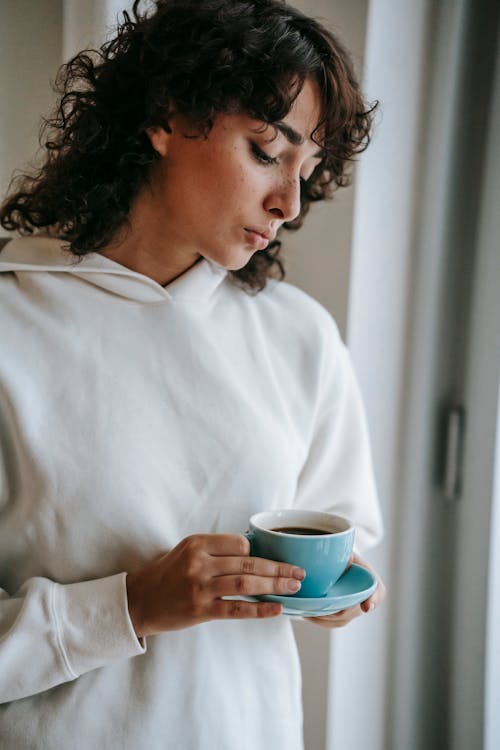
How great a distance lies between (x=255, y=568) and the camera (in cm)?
75

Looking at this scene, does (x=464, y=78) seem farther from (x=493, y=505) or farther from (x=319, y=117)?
(x=493, y=505)

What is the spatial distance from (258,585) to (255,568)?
2cm

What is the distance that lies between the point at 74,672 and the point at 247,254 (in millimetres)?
564

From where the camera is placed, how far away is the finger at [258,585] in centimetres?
74

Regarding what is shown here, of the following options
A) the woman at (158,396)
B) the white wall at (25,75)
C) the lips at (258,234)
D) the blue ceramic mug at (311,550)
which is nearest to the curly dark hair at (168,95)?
the woman at (158,396)

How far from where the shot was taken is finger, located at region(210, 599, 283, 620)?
0.74m

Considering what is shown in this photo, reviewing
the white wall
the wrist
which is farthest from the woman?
the white wall

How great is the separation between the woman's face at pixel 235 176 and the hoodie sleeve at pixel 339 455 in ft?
0.86

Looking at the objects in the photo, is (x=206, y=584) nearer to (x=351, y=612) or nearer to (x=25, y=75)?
(x=351, y=612)

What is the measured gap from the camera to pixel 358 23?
1.15 metres

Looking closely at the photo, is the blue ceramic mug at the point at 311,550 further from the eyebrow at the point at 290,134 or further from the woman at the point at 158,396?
the eyebrow at the point at 290,134

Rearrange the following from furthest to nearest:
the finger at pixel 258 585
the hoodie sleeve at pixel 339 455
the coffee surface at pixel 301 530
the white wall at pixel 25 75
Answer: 1. the white wall at pixel 25 75
2. the hoodie sleeve at pixel 339 455
3. the coffee surface at pixel 301 530
4. the finger at pixel 258 585

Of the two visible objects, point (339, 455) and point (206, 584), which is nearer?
point (206, 584)

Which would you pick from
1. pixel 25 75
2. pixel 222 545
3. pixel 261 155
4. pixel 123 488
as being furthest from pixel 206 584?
pixel 25 75
